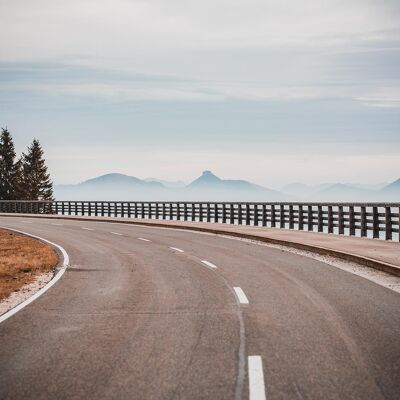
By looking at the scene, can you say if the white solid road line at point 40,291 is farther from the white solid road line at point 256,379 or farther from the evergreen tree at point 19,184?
the evergreen tree at point 19,184

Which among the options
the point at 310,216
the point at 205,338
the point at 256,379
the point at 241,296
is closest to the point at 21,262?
the point at 241,296

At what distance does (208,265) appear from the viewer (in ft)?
51.1

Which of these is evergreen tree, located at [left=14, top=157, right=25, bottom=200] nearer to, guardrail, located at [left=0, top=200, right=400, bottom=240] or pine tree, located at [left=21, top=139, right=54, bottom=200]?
pine tree, located at [left=21, top=139, right=54, bottom=200]

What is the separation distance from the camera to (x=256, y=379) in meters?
5.66

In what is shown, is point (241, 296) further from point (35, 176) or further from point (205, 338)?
point (35, 176)

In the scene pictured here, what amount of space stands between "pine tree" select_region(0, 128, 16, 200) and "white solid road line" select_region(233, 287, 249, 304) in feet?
277

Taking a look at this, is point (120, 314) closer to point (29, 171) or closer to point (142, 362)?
point (142, 362)

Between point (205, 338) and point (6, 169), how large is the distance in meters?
89.5

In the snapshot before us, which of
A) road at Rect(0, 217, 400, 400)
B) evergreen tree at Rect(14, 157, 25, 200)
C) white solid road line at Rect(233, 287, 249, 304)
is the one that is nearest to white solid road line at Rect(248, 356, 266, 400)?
road at Rect(0, 217, 400, 400)

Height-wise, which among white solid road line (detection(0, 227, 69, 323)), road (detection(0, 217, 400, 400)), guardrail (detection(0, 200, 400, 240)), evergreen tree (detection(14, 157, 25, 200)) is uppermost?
evergreen tree (detection(14, 157, 25, 200))

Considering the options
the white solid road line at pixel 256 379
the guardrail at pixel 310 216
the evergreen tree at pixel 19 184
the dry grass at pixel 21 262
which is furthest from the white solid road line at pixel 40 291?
the evergreen tree at pixel 19 184

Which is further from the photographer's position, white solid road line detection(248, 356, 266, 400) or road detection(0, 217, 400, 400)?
road detection(0, 217, 400, 400)

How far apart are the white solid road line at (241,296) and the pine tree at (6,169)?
8448 cm

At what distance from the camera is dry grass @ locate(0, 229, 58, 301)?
12.6 meters
